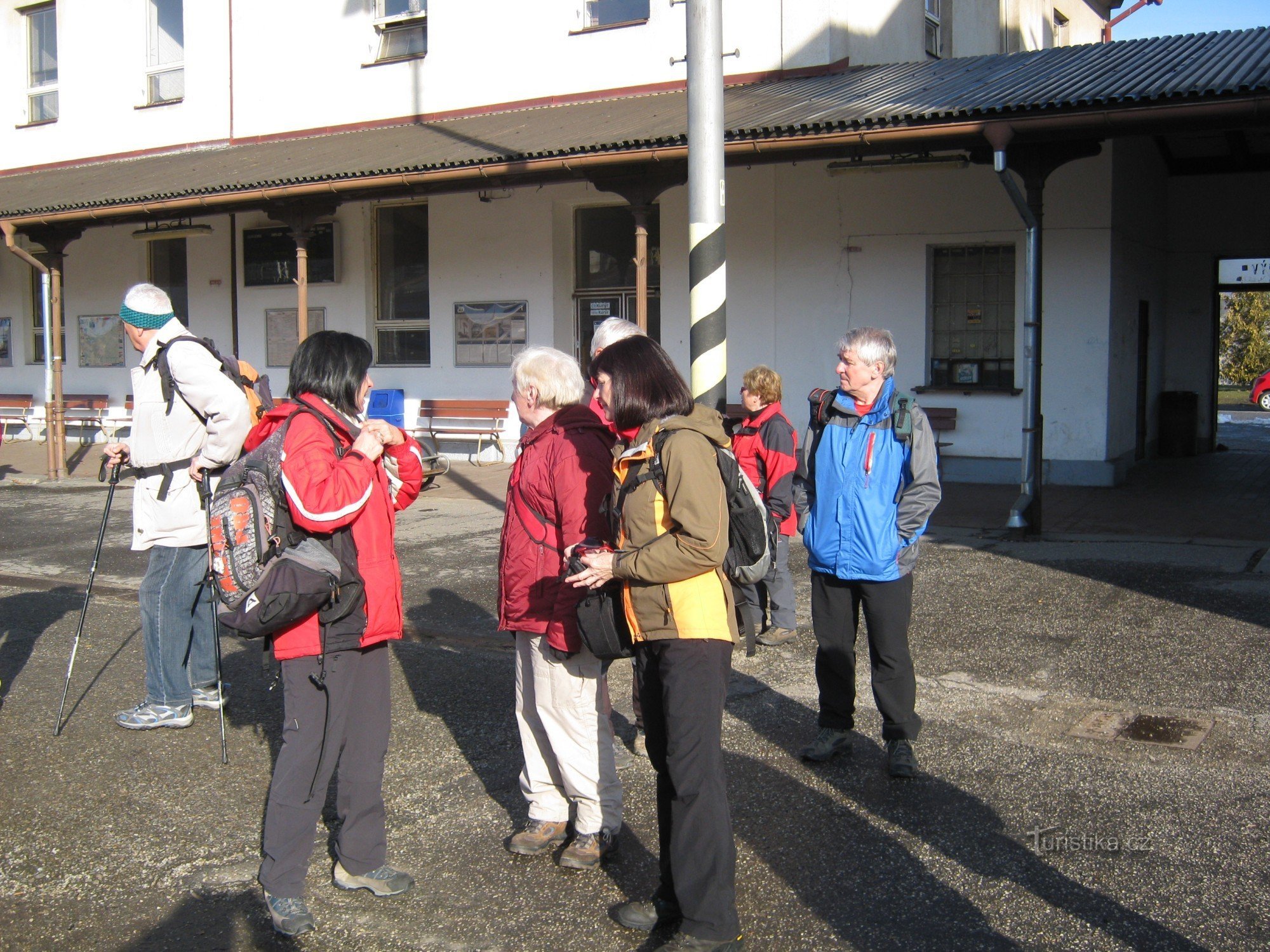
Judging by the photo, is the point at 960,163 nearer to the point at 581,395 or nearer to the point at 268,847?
the point at 581,395

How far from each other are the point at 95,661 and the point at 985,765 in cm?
473

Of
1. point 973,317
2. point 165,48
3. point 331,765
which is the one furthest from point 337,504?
point 165,48

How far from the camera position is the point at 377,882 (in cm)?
375

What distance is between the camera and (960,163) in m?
12.7

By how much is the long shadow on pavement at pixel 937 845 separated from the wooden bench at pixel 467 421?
37.4 feet

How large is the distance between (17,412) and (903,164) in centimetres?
1569

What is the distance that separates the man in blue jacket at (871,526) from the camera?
459cm

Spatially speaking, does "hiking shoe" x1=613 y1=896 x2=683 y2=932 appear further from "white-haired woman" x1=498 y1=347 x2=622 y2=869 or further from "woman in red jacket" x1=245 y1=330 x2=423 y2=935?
"woman in red jacket" x1=245 y1=330 x2=423 y2=935

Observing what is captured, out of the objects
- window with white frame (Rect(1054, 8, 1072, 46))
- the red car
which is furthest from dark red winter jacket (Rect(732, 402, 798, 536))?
the red car

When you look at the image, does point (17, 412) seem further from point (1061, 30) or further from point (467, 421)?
point (1061, 30)

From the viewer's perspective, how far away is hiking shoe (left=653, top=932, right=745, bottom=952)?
10.7ft

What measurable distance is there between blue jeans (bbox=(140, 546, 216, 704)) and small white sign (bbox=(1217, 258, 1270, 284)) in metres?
16.5

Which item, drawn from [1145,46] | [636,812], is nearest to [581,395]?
[636,812]

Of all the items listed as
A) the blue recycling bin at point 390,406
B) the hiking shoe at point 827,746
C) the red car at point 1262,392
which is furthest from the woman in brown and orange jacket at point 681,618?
the red car at point 1262,392
